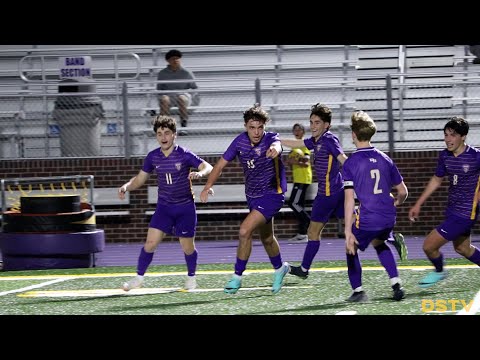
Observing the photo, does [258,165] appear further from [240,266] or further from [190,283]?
[190,283]

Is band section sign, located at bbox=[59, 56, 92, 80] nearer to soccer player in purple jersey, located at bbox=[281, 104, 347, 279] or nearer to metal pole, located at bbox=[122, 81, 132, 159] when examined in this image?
metal pole, located at bbox=[122, 81, 132, 159]

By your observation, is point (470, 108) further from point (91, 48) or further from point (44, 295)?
point (44, 295)

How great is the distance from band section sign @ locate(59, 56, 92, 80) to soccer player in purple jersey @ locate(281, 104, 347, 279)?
25.0 ft

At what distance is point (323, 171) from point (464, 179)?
1531mm

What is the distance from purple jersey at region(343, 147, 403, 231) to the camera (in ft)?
28.6

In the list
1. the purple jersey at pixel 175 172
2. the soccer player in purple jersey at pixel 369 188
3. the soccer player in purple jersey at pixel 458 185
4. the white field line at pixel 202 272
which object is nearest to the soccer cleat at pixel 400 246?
the soccer player in purple jersey at pixel 458 185

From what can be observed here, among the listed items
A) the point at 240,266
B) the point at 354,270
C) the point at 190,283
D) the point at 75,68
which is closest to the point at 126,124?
the point at 75,68

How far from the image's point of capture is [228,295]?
32.1 ft

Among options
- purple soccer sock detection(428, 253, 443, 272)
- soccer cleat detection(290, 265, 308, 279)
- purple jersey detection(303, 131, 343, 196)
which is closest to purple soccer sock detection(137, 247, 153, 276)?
soccer cleat detection(290, 265, 308, 279)

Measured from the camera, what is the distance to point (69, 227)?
12.7 metres

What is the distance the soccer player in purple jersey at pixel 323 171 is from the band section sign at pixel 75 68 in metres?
7.63

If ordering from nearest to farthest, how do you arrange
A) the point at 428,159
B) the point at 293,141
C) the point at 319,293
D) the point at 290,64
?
the point at 319,293 < the point at 293,141 < the point at 428,159 < the point at 290,64

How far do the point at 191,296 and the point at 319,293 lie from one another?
1.25 m
